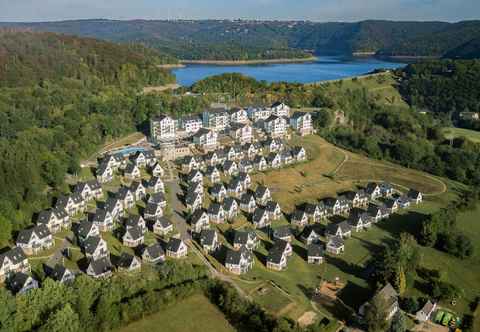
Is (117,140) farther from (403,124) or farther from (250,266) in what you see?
(403,124)

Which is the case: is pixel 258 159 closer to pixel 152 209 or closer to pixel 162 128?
pixel 162 128

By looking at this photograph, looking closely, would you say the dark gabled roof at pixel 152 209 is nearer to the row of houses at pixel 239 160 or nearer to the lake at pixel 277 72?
the row of houses at pixel 239 160

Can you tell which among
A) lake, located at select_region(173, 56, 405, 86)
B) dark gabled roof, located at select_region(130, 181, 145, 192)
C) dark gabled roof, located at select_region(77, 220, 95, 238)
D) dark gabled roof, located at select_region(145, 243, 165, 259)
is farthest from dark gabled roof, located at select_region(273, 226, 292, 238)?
lake, located at select_region(173, 56, 405, 86)

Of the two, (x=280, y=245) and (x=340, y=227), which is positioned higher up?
(x=280, y=245)

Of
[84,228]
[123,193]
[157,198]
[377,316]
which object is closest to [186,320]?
[377,316]

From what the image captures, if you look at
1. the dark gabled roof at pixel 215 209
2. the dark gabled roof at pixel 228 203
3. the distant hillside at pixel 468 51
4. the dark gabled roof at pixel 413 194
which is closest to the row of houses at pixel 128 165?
A: the dark gabled roof at pixel 228 203

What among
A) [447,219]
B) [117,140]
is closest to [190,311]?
[447,219]
